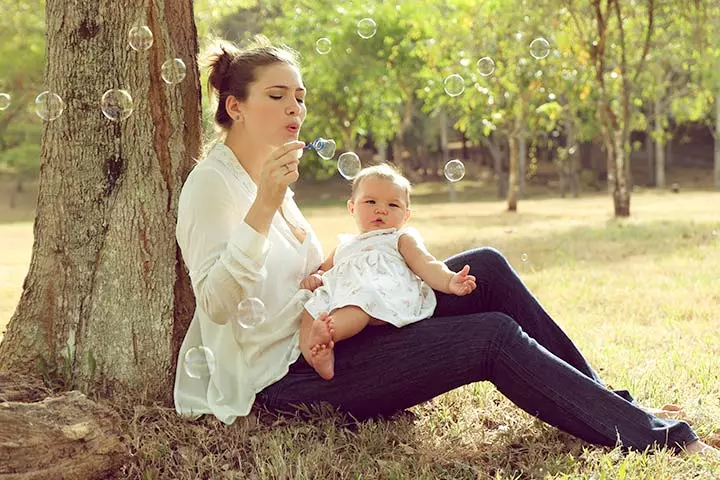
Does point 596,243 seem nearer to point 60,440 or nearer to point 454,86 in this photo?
point 454,86

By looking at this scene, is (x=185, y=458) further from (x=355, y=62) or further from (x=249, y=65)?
(x=355, y=62)

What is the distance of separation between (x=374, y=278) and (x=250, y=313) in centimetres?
47

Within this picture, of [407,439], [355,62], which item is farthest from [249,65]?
[355,62]

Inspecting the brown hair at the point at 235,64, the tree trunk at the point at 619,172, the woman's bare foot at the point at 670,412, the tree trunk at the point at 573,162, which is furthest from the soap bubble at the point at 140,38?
the tree trunk at the point at 573,162

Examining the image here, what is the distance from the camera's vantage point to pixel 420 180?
41.4 metres

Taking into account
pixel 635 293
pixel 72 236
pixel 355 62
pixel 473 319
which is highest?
pixel 355 62

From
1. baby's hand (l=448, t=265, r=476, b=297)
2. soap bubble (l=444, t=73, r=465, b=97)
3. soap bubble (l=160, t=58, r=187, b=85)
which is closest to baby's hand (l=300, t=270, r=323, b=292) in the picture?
baby's hand (l=448, t=265, r=476, b=297)

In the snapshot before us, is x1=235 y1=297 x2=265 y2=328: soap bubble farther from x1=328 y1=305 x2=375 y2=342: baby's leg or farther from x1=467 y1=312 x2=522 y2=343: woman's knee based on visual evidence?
x1=467 y1=312 x2=522 y2=343: woman's knee

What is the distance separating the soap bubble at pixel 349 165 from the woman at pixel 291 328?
1.60ft

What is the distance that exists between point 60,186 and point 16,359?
0.76m

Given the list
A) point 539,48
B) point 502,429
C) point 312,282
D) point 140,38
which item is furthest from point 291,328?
point 539,48

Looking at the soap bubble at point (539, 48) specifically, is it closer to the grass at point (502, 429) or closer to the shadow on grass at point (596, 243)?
the grass at point (502, 429)

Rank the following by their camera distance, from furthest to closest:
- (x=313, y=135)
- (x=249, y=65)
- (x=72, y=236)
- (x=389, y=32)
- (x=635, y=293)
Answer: (x=313, y=135) → (x=389, y=32) → (x=635, y=293) → (x=72, y=236) → (x=249, y=65)

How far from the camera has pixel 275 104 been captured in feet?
10.9
